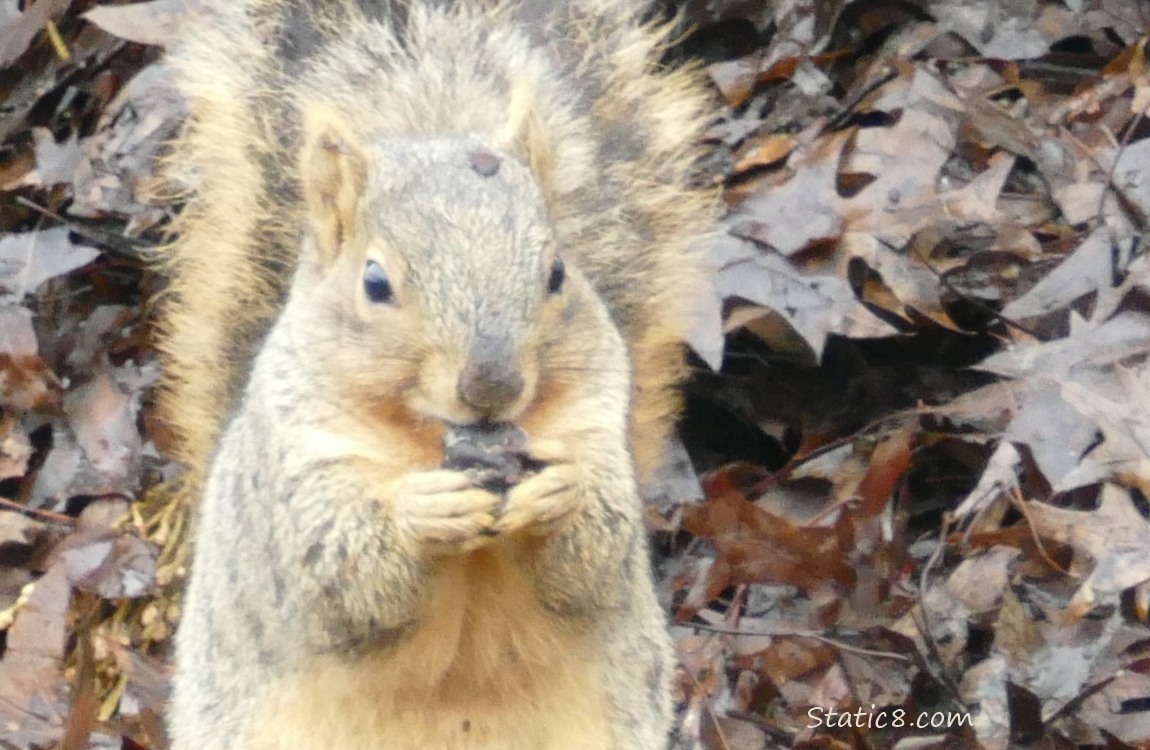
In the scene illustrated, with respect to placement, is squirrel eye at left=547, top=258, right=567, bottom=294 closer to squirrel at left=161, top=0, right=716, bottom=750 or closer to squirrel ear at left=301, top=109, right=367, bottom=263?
squirrel at left=161, top=0, right=716, bottom=750

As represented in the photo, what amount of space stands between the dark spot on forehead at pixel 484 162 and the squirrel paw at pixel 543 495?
0.90 feet

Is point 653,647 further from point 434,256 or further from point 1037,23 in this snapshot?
point 1037,23

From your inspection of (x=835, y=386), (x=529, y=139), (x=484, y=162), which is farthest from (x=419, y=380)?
(x=835, y=386)

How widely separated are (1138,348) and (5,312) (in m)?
1.64

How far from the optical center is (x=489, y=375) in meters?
1.52

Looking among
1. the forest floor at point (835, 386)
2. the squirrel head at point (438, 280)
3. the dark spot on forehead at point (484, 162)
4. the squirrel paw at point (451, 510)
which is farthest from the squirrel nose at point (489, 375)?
the forest floor at point (835, 386)

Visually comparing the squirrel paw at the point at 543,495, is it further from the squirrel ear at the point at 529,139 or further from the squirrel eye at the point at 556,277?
the squirrel ear at the point at 529,139

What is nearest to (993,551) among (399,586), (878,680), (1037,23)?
(878,680)

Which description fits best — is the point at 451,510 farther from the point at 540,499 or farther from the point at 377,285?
the point at 377,285

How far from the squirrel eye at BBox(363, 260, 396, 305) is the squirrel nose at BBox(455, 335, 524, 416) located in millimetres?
156

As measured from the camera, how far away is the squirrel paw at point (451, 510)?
1644mm

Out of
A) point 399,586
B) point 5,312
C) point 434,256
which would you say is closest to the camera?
point 434,256

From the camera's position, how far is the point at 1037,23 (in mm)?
2809

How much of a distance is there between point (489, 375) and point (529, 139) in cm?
42
